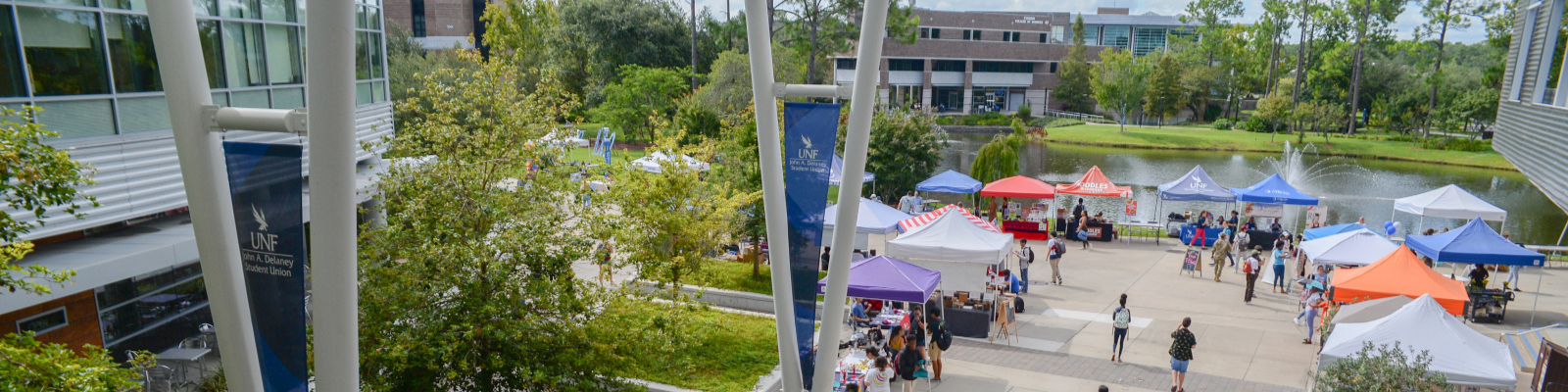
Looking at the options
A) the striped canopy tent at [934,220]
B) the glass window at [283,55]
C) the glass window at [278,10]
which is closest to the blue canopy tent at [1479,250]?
the striped canopy tent at [934,220]

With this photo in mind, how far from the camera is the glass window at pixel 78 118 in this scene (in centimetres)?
963

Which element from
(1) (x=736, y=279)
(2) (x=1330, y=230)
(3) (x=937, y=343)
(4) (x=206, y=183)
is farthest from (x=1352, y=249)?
(4) (x=206, y=183)

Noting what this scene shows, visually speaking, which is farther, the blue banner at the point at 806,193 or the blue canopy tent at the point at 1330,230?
the blue canopy tent at the point at 1330,230

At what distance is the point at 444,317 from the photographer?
7988 mm

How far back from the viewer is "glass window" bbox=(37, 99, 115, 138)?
9.63 m

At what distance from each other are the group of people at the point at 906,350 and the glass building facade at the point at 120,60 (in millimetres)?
7502

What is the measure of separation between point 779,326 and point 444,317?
303 centimetres

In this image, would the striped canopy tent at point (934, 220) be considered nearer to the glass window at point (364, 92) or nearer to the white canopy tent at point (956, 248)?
the white canopy tent at point (956, 248)

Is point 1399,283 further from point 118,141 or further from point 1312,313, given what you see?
point 118,141

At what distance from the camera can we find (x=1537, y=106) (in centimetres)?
1808

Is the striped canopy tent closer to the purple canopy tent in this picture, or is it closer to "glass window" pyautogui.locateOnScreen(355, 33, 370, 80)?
the purple canopy tent

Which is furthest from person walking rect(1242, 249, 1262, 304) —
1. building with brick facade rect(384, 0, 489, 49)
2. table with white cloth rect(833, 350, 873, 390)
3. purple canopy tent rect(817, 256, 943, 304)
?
building with brick facade rect(384, 0, 489, 49)

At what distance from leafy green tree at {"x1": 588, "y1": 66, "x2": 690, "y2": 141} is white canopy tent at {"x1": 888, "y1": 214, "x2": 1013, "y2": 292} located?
29.3 metres

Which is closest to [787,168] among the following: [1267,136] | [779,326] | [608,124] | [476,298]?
[779,326]
